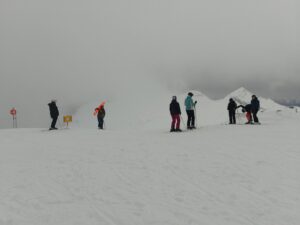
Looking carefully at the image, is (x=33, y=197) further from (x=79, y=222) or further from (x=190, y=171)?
(x=190, y=171)

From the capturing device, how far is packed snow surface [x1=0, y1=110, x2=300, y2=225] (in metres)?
7.28

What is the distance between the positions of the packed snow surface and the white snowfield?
21 millimetres

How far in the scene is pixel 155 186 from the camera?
9258mm

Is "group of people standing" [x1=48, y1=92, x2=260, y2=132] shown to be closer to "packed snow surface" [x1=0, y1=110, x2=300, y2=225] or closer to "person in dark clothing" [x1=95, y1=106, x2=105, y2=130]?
"person in dark clothing" [x1=95, y1=106, x2=105, y2=130]

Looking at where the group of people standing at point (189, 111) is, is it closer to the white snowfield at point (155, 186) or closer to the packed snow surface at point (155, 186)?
the packed snow surface at point (155, 186)

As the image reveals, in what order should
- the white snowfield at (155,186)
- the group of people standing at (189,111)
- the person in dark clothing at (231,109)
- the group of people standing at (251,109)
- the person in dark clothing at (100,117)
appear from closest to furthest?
→ the white snowfield at (155,186) → the group of people standing at (189,111) → the group of people standing at (251,109) → the person in dark clothing at (231,109) → the person in dark clothing at (100,117)

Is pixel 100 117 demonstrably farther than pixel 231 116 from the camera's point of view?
Yes

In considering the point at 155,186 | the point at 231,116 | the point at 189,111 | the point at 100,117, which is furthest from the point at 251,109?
the point at 155,186

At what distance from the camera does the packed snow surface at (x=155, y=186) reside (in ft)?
23.9

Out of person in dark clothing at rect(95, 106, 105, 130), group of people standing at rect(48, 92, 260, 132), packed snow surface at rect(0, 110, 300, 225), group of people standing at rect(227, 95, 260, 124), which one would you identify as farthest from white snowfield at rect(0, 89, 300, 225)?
person in dark clothing at rect(95, 106, 105, 130)

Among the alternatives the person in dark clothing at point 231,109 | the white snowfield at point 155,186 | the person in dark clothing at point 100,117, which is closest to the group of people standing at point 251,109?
the person in dark clothing at point 231,109

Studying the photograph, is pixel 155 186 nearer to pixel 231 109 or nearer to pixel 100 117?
pixel 231 109

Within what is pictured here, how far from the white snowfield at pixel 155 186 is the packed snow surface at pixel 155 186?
21 millimetres

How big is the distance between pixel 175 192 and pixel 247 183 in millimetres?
2100
